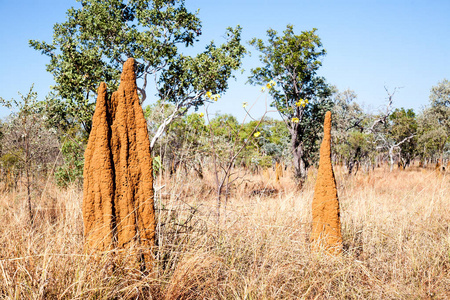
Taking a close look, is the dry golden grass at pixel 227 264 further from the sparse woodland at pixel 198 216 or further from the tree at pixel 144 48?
the tree at pixel 144 48

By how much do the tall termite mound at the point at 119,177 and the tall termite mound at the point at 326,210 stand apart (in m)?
2.43

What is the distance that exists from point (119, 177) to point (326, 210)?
112 inches

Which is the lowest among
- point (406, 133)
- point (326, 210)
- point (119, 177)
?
point (326, 210)

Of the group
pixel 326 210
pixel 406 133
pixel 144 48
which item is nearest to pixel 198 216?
pixel 326 210

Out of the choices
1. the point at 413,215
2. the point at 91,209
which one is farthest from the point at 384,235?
the point at 91,209

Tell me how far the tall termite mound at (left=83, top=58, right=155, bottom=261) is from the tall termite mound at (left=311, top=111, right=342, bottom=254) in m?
2.43

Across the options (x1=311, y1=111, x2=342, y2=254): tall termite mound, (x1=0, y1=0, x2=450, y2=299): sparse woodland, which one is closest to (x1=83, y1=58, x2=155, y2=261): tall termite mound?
(x1=0, y1=0, x2=450, y2=299): sparse woodland

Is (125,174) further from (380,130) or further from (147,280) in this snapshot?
(380,130)

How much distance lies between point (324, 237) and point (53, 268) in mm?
3284

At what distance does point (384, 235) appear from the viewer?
5547 mm

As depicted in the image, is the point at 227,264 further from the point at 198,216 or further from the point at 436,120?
the point at 436,120

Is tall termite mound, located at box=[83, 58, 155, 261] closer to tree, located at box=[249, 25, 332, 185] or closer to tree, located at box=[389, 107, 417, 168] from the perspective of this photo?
tree, located at box=[249, 25, 332, 185]

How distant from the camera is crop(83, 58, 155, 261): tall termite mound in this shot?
335 cm

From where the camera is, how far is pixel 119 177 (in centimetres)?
346
